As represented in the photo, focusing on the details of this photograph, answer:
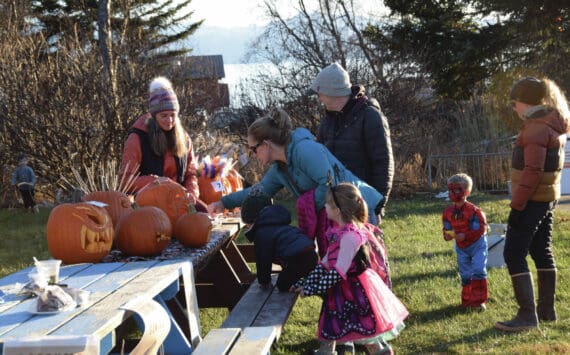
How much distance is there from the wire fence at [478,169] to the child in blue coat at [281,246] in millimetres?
12036

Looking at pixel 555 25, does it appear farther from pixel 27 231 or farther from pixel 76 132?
pixel 27 231

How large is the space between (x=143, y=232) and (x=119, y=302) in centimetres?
107

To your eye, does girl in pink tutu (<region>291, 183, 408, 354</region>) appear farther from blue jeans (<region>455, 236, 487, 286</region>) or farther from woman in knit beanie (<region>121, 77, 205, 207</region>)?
blue jeans (<region>455, 236, 487, 286</region>)

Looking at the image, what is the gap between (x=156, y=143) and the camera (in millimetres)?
5297

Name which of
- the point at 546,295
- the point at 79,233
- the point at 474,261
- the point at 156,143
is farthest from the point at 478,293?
the point at 79,233

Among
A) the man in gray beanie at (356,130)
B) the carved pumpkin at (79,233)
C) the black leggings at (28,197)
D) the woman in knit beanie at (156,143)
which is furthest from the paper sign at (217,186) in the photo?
the black leggings at (28,197)

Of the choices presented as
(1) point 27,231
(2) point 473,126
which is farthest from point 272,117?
(2) point 473,126

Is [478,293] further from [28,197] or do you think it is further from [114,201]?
[28,197]

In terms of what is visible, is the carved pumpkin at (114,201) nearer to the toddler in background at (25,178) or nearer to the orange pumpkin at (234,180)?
Answer: the orange pumpkin at (234,180)

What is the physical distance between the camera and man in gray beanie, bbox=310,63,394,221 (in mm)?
4828

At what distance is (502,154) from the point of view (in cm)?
1625

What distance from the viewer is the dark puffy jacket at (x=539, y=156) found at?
4.99m

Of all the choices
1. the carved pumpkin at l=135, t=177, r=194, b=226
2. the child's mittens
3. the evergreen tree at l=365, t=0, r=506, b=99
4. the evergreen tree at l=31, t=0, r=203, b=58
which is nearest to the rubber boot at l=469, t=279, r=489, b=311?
the child's mittens

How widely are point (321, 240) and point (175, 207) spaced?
3.30ft
